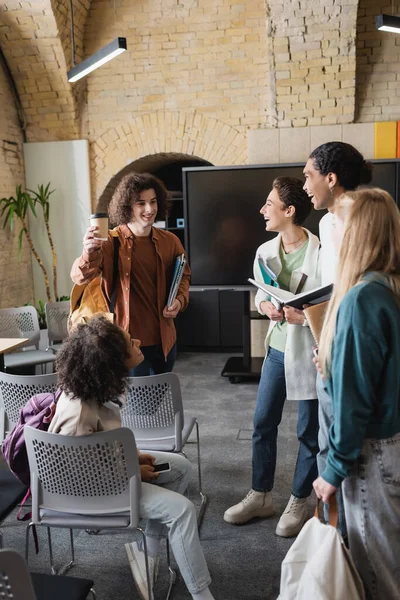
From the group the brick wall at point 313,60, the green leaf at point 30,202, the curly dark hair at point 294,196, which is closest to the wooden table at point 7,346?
the curly dark hair at point 294,196

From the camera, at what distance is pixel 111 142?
6.91 meters

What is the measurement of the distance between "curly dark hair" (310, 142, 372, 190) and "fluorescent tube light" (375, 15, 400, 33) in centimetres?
296

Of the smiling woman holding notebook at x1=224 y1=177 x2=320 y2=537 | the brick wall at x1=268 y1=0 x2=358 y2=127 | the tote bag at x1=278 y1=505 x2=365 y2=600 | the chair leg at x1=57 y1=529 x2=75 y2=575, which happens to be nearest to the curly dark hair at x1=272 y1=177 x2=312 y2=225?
the smiling woman holding notebook at x1=224 y1=177 x2=320 y2=537

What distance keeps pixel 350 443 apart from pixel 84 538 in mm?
1849

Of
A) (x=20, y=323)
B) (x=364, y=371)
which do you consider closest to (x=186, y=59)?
(x=20, y=323)

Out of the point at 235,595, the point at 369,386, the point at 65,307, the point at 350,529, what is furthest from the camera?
the point at 65,307

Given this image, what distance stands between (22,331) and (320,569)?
3.93 meters

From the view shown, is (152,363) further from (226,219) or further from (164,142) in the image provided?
(164,142)

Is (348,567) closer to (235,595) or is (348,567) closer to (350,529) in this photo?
(350,529)

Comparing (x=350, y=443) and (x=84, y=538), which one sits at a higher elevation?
(x=350, y=443)

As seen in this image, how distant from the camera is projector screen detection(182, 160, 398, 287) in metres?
5.86

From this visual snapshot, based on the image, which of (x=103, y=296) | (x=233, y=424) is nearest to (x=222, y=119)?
(x=233, y=424)

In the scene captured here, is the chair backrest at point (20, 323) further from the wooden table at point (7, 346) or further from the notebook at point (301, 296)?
the notebook at point (301, 296)

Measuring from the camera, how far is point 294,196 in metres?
2.73
